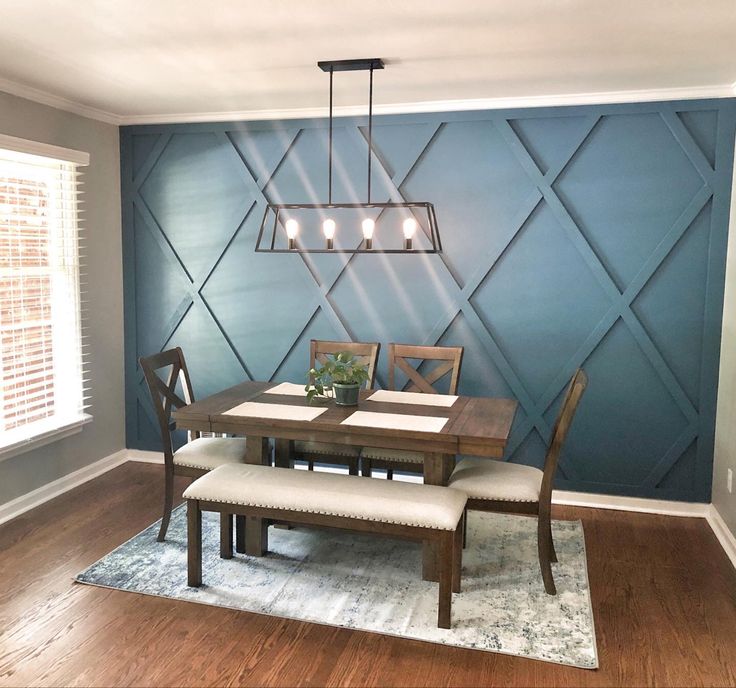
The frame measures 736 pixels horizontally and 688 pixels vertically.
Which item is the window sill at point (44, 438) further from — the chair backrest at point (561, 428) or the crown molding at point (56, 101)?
the chair backrest at point (561, 428)

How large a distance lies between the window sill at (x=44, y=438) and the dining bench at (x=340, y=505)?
4.54ft

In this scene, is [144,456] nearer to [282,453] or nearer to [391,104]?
[282,453]

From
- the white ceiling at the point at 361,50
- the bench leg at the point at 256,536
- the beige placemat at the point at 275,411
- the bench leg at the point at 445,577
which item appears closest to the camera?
→ the white ceiling at the point at 361,50

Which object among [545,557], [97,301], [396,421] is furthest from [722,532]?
[97,301]

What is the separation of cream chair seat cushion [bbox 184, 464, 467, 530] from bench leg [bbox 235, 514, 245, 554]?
0.35 meters

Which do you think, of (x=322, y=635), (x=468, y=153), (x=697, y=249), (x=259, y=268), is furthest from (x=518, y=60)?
(x=322, y=635)

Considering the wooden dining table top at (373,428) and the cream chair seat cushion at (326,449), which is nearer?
the wooden dining table top at (373,428)

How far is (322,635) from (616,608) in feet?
4.13

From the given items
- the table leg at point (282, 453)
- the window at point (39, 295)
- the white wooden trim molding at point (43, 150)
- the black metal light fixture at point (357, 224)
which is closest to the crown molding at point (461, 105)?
the black metal light fixture at point (357, 224)

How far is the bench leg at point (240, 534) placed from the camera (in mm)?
3396

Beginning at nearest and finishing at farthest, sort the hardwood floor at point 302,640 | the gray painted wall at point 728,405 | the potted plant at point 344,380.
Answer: the hardwood floor at point 302,640 → the potted plant at point 344,380 → the gray painted wall at point 728,405

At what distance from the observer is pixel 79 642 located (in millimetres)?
2639

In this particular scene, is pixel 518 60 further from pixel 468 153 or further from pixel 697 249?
pixel 697 249

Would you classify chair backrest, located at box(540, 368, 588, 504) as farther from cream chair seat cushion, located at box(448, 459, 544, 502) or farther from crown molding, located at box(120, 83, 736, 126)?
crown molding, located at box(120, 83, 736, 126)
